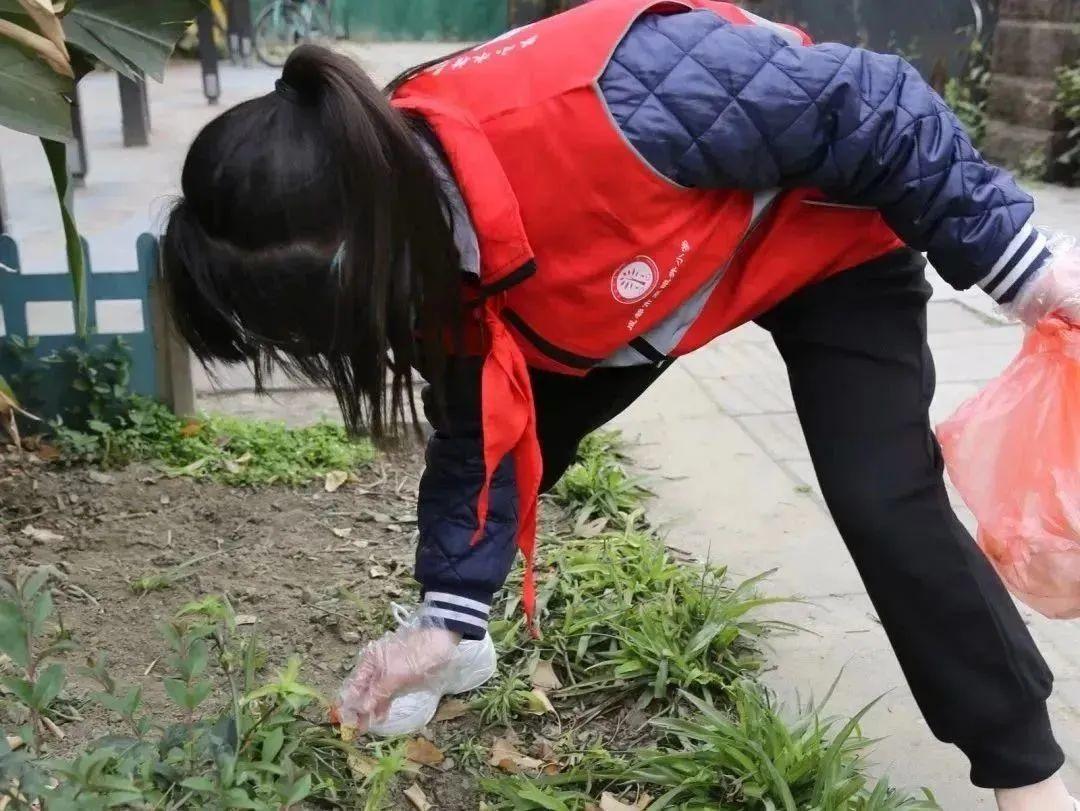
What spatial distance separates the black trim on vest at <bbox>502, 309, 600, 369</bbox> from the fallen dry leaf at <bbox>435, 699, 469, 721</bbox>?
0.71m

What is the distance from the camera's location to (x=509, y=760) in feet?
6.30

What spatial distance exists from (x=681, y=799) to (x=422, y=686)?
0.41m

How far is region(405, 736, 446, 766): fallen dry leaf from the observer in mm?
1913

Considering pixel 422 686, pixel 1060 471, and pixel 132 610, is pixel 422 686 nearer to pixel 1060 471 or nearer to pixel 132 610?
pixel 132 610

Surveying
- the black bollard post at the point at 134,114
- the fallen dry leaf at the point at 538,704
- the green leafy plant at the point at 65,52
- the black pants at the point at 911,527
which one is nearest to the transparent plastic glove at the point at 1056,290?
the black pants at the point at 911,527

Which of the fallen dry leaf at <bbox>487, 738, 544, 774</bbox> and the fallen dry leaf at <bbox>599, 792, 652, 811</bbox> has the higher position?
the fallen dry leaf at <bbox>599, 792, 652, 811</bbox>

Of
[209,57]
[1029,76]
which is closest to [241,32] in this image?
[209,57]

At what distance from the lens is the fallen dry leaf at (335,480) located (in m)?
2.80

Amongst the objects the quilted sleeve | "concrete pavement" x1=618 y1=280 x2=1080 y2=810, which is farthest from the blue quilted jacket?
"concrete pavement" x1=618 y1=280 x2=1080 y2=810

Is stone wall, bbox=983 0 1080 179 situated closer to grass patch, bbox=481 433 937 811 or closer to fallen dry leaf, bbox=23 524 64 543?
grass patch, bbox=481 433 937 811

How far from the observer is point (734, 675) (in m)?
2.08

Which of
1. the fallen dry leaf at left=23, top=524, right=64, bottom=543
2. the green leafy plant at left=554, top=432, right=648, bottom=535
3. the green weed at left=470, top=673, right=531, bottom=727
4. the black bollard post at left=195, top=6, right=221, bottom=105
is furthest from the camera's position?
the black bollard post at left=195, top=6, right=221, bottom=105

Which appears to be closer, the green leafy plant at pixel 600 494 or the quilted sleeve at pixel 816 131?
the quilted sleeve at pixel 816 131

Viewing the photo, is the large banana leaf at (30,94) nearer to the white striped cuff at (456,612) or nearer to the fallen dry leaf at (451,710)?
the white striped cuff at (456,612)
